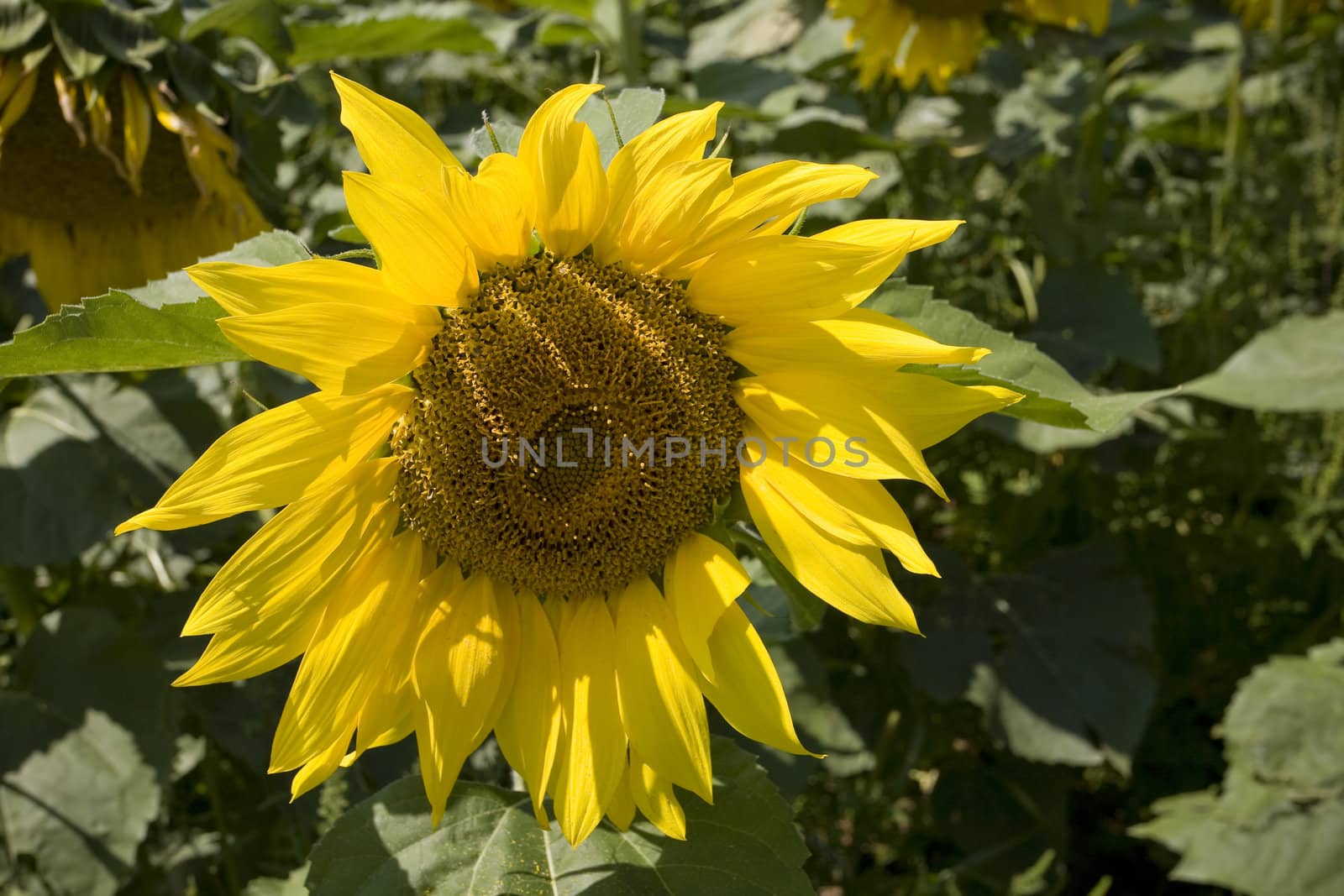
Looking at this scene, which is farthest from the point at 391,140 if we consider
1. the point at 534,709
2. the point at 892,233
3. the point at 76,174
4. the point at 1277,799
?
the point at 1277,799

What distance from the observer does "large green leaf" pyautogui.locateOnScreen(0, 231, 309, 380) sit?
1084mm

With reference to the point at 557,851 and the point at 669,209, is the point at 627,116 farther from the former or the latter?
the point at 557,851

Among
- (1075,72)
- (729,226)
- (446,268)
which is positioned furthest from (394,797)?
(1075,72)

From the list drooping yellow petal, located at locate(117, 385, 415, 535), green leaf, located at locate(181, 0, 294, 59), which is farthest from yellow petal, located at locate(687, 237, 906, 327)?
green leaf, located at locate(181, 0, 294, 59)

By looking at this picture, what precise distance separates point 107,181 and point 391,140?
132cm

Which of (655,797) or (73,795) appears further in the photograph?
(73,795)

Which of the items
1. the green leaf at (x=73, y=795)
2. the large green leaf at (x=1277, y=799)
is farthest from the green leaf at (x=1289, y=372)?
the green leaf at (x=73, y=795)

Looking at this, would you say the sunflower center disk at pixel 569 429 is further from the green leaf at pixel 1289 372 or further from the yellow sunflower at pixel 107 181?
the green leaf at pixel 1289 372

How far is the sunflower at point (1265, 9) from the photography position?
3.79 metres

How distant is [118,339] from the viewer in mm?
1108

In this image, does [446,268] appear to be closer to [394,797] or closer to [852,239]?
[852,239]

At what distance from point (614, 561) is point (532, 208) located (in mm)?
374

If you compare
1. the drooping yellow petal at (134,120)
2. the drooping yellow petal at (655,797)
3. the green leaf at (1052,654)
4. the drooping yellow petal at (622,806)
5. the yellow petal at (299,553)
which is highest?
the drooping yellow petal at (134,120)

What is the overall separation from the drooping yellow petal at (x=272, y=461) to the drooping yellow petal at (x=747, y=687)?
40 centimetres
